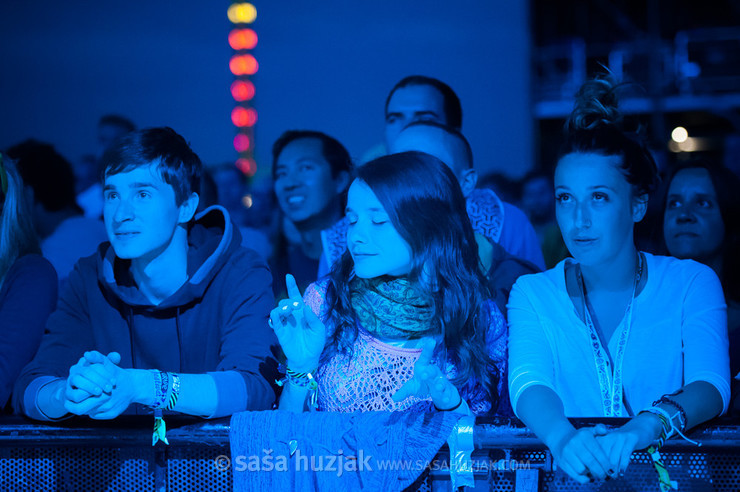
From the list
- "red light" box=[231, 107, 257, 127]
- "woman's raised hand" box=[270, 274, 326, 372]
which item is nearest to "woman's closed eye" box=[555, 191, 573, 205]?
"woman's raised hand" box=[270, 274, 326, 372]

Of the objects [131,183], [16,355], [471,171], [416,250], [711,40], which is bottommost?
[16,355]

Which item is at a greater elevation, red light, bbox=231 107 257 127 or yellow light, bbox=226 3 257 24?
yellow light, bbox=226 3 257 24

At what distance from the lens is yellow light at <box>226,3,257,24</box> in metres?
10.0

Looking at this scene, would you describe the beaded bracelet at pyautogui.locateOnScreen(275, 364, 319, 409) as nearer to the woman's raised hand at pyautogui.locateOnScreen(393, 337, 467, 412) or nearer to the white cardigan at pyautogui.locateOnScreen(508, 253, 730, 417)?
the woman's raised hand at pyautogui.locateOnScreen(393, 337, 467, 412)

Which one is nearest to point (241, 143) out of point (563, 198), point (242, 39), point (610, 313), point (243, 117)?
point (243, 117)

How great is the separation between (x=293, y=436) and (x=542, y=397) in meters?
0.52

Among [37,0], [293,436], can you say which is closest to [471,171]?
[293,436]

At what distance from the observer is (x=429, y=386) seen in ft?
5.28

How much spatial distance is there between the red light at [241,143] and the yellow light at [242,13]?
145 centimetres

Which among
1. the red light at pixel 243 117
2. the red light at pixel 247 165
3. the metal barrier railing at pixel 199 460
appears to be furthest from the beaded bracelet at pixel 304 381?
the red light at pixel 247 165

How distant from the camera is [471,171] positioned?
2.83 metres

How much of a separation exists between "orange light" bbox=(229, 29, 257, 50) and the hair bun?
28.2 feet

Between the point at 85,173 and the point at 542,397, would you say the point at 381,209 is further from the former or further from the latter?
the point at 85,173

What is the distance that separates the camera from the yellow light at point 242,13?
32.9ft
